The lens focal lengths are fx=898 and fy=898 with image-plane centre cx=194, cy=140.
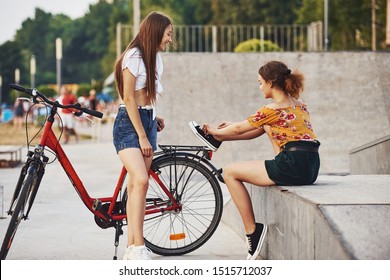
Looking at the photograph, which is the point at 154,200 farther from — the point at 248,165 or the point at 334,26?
the point at 334,26

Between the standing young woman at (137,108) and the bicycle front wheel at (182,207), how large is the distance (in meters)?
0.46

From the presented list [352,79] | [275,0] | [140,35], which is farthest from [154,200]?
[275,0]

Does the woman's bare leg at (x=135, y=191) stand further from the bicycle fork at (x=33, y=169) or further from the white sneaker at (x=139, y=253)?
the bicycle fork at (x=33, y=169)

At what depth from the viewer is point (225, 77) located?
1577cm

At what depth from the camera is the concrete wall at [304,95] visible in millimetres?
15117

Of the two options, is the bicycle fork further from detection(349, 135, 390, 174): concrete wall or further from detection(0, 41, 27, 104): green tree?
detection(0, 41, 27, 104): green tree

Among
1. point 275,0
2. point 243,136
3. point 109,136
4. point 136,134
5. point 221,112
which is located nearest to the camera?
point 136,134

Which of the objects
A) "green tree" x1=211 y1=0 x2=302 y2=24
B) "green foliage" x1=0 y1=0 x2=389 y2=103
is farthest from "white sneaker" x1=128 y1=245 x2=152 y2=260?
"green tree" x1=211 y1=0 x2=302 y2=24

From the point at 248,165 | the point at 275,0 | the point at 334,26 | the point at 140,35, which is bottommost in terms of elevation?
the point at 248,165

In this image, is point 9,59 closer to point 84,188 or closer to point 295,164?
point 84,188

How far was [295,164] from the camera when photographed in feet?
20.1

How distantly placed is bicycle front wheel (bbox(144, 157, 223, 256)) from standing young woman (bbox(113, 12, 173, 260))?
46 cm
